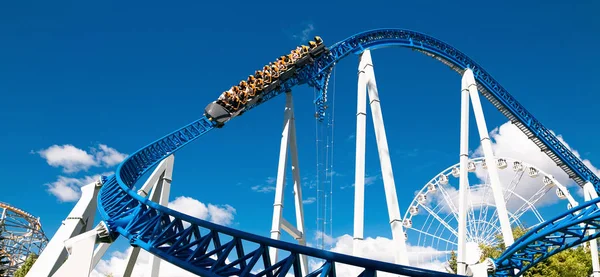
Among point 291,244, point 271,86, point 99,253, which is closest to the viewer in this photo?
point 291,244

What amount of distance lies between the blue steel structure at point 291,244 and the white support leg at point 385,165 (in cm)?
175

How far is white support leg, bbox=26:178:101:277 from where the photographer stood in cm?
1006

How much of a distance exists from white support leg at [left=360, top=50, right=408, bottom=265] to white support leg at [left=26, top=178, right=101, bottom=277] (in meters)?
8.44

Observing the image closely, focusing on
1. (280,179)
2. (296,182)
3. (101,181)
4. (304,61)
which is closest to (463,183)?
(296,182)

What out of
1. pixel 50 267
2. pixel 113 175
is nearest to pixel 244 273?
pixel 50 267

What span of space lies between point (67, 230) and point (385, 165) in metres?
8.94

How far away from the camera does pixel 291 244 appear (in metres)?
8.06

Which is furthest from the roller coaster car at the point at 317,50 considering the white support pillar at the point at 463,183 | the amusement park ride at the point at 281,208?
the white support pillar at the point at 463,183

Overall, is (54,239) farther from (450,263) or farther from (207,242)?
(450,263)

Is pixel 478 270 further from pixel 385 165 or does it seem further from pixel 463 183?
pixel 385 165

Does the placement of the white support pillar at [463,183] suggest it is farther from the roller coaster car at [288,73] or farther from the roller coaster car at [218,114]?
the roller coaster car at [218,114]

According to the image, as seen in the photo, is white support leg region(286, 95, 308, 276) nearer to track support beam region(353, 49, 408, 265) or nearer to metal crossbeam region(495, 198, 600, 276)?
track support beam region(353, 49, 408, 265)

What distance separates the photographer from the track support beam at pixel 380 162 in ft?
39.3

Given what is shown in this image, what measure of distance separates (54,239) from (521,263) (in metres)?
14.5
